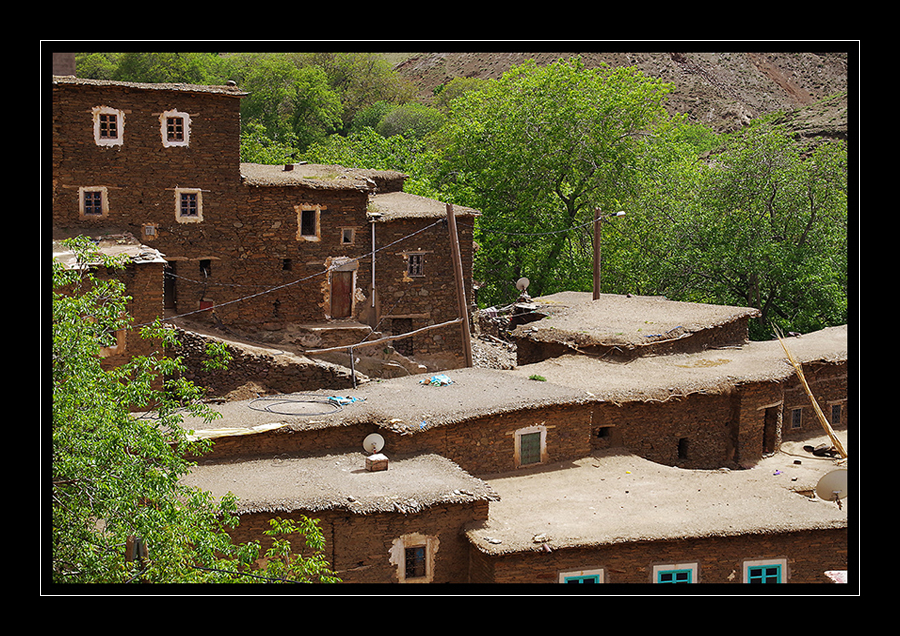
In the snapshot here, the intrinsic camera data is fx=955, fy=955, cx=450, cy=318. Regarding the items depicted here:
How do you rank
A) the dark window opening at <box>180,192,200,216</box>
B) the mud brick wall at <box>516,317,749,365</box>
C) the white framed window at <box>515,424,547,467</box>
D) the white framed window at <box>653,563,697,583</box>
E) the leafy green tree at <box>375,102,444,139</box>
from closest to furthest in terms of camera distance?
the white framed window at <box>653,563,697,583</box>, the white framed window at <box>515,424,547,467</box>, the mud brick wall at <box>516,317,749,365</box>, the dark window opening at <box>180,192,200,216</box>, the leafy green tree at <box>375,102,444,139</box>

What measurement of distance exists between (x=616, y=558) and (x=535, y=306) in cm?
1492

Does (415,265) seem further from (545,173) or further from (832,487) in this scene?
(832,487)

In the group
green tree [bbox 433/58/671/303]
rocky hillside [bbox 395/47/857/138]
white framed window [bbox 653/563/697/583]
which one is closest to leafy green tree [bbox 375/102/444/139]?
rocky hillside [bbox 395/47/857/138]

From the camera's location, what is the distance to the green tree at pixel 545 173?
136ft

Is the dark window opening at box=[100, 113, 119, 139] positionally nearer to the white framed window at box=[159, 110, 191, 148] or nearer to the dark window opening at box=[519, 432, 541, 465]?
the white framed window at box=[159, 110, 191, 148]

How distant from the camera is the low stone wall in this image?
80.5ft

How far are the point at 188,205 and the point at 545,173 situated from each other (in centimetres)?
1903

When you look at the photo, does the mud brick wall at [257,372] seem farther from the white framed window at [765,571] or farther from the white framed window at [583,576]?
the white framed window at [765,571]

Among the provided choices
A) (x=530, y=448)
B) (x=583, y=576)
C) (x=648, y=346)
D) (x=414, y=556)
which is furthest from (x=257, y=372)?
(x=583, y=576)

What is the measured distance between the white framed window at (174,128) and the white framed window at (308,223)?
3.77 m

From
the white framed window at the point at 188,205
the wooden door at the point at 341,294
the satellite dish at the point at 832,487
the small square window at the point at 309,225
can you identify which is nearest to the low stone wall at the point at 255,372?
the wooden door at the point at 341,294

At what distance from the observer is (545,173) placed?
137 ft

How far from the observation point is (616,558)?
52.5 ft
